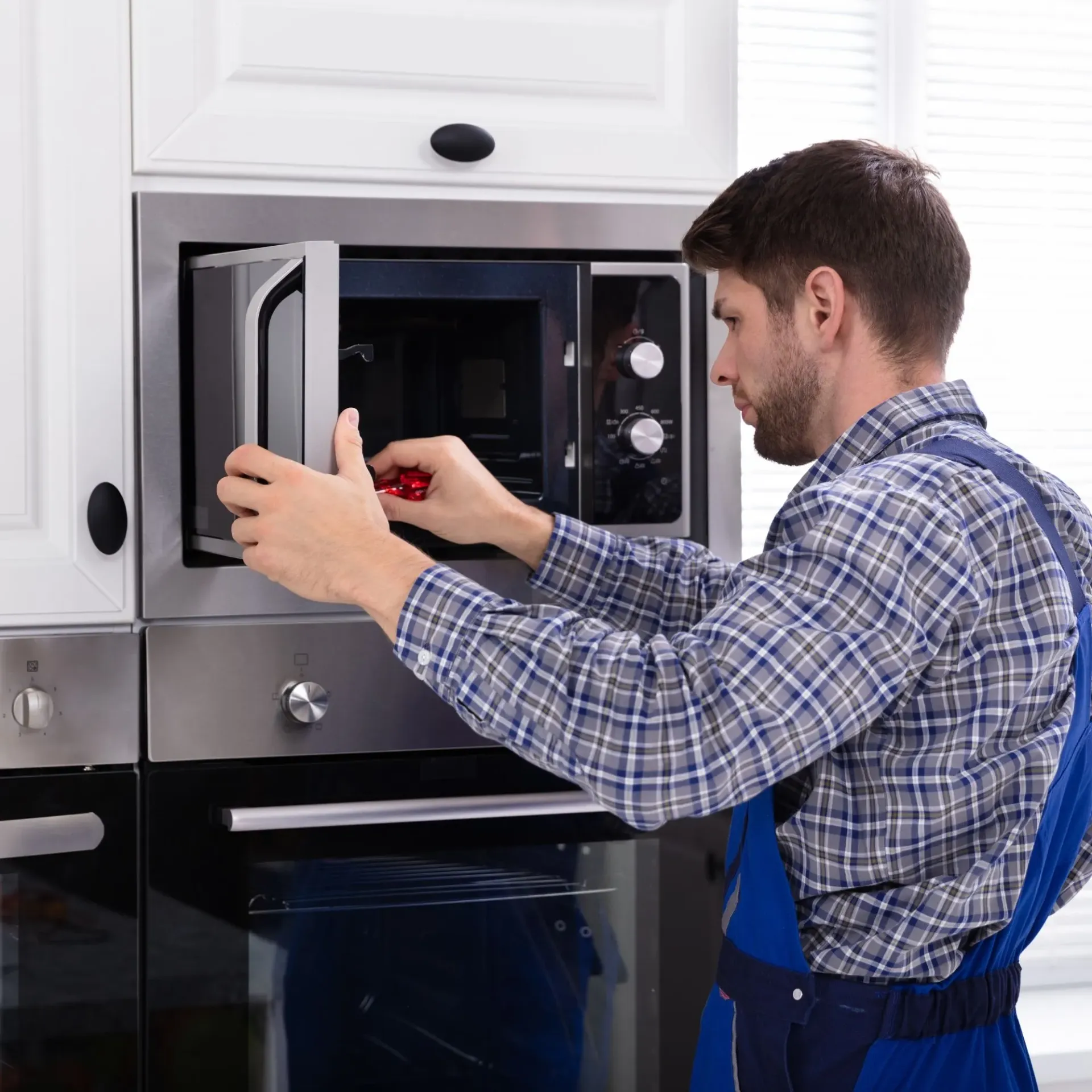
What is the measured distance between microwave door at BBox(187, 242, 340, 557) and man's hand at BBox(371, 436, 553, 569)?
161mm

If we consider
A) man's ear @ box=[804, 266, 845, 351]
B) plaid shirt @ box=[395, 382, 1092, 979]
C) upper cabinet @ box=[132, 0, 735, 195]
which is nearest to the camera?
plaid shirt @ box=[395, 382, 1092, 979]

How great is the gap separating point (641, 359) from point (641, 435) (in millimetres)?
75

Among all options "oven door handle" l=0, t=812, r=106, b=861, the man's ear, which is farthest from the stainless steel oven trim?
"oven door handle" l=0, t=812, r=106, b=861

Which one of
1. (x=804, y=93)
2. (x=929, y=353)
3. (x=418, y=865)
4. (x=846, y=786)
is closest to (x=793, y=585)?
(x=846, y=786)

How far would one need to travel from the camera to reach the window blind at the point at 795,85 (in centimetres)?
188

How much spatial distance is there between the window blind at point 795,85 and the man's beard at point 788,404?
71 cm

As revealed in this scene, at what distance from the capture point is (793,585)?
2.93 feet

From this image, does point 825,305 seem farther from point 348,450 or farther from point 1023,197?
point 1023,197

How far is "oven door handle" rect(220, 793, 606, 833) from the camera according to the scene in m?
1.17

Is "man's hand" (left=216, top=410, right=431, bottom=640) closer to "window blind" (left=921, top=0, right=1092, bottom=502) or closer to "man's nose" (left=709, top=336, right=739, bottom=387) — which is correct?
"man's nose" (left=709, top=336, right=739, bottom=387)

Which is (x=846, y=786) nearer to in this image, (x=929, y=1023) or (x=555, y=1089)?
(x=929, y=1023)

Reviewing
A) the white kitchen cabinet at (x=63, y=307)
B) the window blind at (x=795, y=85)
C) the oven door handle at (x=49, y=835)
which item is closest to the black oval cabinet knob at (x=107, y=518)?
the white kitchen cabinet at (x=63, y=307)

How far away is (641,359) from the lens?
1.27 meters

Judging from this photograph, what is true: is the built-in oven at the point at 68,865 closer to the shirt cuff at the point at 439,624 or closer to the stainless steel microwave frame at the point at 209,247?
the stainless steel microwave frame at the point at 209,247
